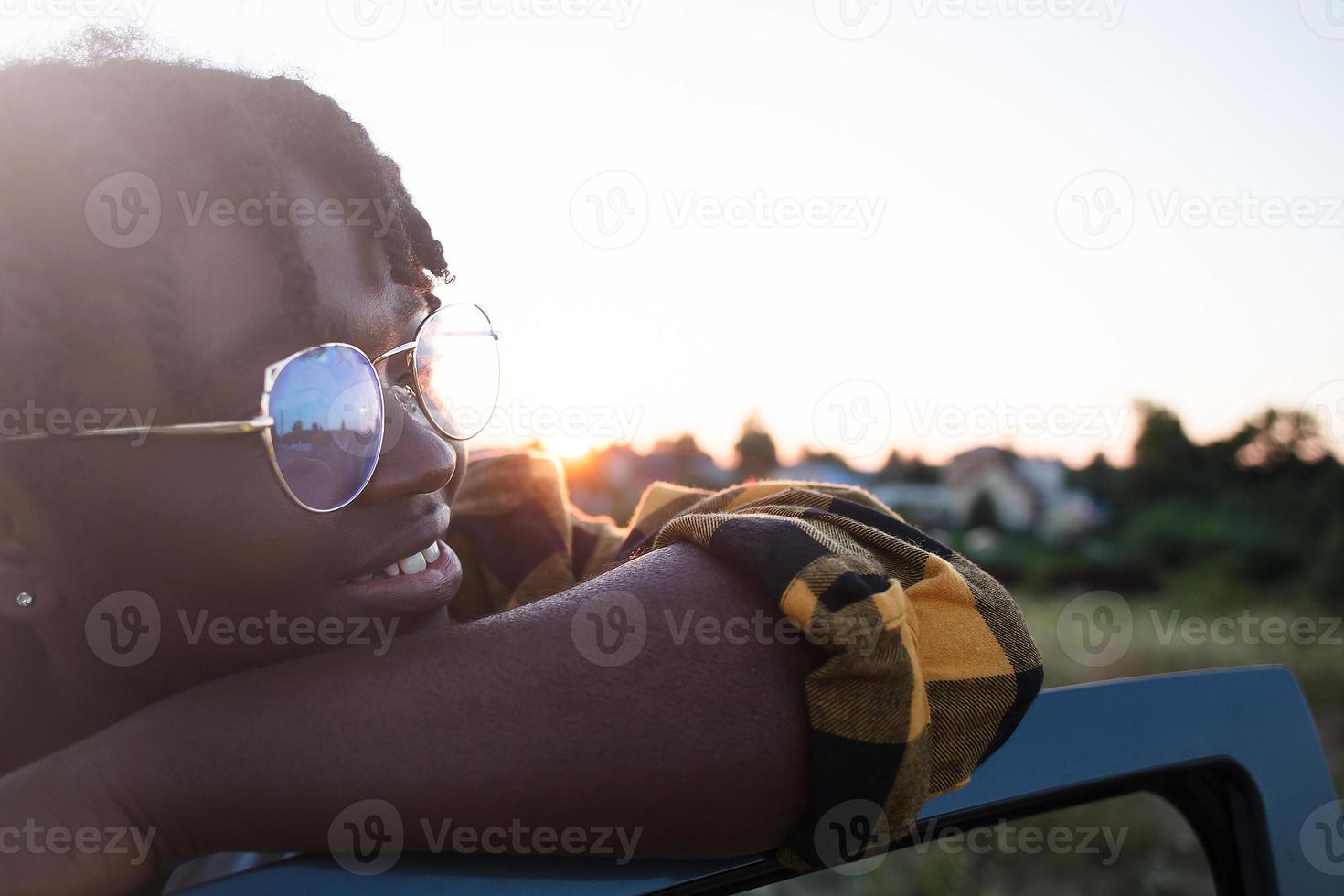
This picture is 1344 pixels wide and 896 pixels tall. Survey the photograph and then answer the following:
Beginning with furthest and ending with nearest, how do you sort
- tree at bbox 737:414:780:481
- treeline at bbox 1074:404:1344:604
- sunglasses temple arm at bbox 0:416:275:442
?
treeline at bbox 1074:404:1344:604 < tree at bbox 737:414:780:481 < sunglasses temple arm at bbox 0:416:275:442

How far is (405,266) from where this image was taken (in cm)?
151

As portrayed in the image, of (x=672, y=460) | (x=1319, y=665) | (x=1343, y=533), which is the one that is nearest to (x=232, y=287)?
(x=672, y=460)

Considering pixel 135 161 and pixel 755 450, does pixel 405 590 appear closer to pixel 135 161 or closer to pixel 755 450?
pixel 135 161

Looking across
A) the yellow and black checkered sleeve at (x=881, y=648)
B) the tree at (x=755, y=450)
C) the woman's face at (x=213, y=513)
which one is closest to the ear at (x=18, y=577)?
the woman's face at (x=213, y=513)

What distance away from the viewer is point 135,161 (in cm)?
129

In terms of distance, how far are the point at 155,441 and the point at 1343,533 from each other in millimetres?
11070

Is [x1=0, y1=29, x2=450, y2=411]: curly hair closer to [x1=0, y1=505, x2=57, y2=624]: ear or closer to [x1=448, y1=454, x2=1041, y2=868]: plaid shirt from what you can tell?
[x1=0, y1=505, x2=57, y2=624]: ear

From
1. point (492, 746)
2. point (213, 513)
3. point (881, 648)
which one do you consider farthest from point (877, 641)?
point (213, 513)

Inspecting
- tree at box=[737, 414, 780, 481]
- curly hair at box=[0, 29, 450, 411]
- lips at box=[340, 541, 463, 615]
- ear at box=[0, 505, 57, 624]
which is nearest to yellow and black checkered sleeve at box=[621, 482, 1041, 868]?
lips at box=[340, 541, 463, 615]

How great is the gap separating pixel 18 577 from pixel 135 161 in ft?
1.98

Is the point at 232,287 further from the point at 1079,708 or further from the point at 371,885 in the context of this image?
the point at 1079,708

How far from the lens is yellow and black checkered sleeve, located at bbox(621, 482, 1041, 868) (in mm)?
1122

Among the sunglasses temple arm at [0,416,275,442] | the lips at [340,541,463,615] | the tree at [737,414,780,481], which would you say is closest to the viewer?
the sunglasses temple arm at [0,416,275,442]

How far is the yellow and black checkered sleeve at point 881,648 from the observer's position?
112cm
